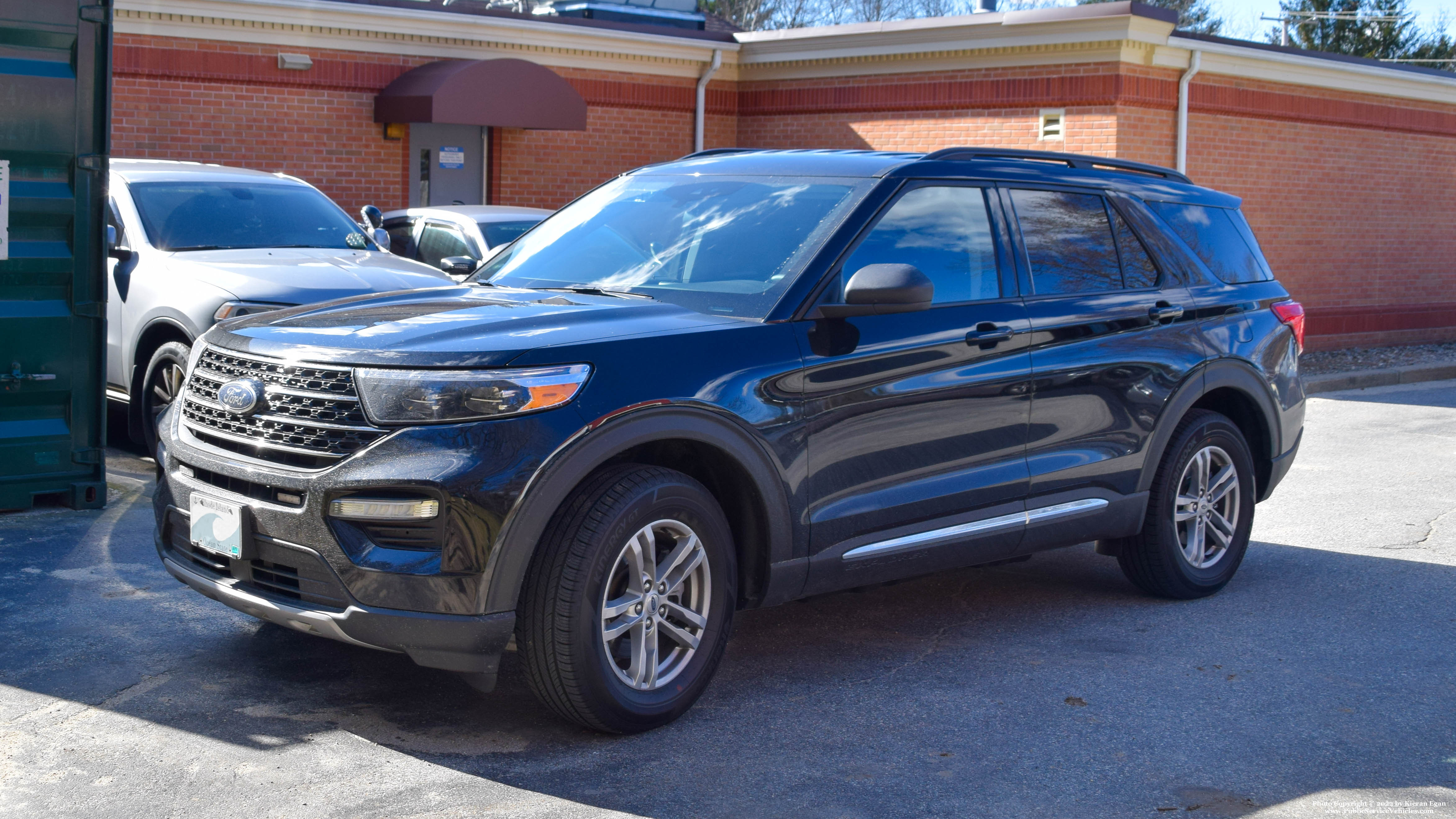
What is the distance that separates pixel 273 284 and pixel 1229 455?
16.6ft

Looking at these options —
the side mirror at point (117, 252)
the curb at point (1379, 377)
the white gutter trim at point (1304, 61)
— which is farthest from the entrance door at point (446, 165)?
the curb at point (1379, 377)

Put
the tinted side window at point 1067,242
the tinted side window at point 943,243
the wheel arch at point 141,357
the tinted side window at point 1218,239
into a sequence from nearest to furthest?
the tinted side window at point 943,243, the tinted side window at point 1067,242, the tinted side window at point 1218,239, the wheel arch at point 141,357

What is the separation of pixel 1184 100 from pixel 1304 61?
2.30 meters

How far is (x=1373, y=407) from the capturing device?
1342cm

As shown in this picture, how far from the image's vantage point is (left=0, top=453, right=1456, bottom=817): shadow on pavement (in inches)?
159

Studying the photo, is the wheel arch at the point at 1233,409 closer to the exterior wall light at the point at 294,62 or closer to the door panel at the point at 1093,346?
the door panel at the point at 1093,346

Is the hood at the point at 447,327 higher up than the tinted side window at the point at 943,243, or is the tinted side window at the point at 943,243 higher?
the tinted side window at the point at 943,243

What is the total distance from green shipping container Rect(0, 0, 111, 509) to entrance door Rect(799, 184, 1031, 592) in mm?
4138

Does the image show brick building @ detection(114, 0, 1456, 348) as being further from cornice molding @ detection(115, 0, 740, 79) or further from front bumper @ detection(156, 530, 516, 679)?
front bumper @ detection(156, 530, 516, 679)

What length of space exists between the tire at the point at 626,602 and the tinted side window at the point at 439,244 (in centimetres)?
736

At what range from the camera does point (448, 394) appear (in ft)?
12.8

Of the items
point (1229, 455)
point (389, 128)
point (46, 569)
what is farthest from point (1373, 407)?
point (46, 569)

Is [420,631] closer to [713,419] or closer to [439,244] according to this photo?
[713,419]

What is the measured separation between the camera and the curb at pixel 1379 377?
1471 cm
